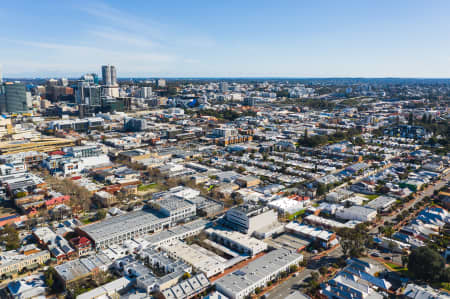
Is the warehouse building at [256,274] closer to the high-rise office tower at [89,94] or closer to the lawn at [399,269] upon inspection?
the lawn at [399,269]

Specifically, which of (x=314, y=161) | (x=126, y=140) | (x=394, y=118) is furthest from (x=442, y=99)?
(x=126, y=140)

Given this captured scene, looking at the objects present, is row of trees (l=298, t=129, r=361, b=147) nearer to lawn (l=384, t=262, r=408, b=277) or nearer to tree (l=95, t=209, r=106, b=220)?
lawn (l=384, t=262, r=408, b=277)

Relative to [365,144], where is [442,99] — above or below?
above

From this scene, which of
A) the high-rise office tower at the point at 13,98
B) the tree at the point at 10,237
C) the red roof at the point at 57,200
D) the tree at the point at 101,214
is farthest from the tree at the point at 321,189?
the high-rise office tower at the point at 13,98

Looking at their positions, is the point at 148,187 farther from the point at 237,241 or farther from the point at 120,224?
the point at 237,241

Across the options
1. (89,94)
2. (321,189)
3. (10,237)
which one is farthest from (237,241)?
(89,94)

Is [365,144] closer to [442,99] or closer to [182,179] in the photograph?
[182,179]
